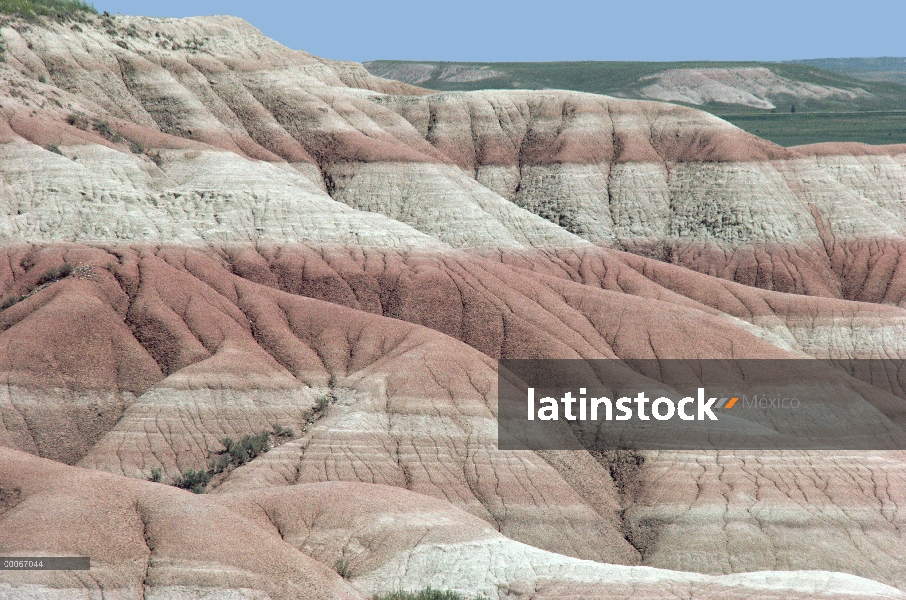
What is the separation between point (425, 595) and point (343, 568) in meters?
3.30

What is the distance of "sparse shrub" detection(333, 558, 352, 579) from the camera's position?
39.2 meters

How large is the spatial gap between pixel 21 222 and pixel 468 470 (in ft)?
106

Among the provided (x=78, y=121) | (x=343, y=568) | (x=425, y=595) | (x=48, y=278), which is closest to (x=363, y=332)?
(x=48, y=278)

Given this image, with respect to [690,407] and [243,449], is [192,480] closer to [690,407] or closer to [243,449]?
[243,449]

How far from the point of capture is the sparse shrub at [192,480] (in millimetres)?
52938

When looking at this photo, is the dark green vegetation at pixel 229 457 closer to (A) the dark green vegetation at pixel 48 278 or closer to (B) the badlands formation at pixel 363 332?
(B) the badlands formation at pixel 363 332

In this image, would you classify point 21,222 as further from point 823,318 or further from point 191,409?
point 823,318

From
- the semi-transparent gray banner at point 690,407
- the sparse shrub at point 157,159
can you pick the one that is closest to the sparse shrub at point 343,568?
the semi-transparent gray banner at point 690,407

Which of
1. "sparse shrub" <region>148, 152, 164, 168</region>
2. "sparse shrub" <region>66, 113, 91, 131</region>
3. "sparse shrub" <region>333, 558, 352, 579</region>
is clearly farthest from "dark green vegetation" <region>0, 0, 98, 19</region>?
"sparse shrub" <region>333, 558, 352, 579</region>

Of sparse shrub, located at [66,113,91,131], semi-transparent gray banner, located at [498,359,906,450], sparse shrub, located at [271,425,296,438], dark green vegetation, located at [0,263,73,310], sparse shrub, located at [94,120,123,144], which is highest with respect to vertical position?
sparse shrub, located at [66,113,91,131]

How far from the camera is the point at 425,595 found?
124 ft

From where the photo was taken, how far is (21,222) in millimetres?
69688

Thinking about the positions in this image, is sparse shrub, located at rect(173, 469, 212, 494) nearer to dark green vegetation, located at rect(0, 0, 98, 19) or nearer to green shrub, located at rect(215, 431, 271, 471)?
green shrub, located at rect(215, 431, 271, 471)

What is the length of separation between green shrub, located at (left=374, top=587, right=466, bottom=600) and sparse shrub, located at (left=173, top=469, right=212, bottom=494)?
17.2 meters
